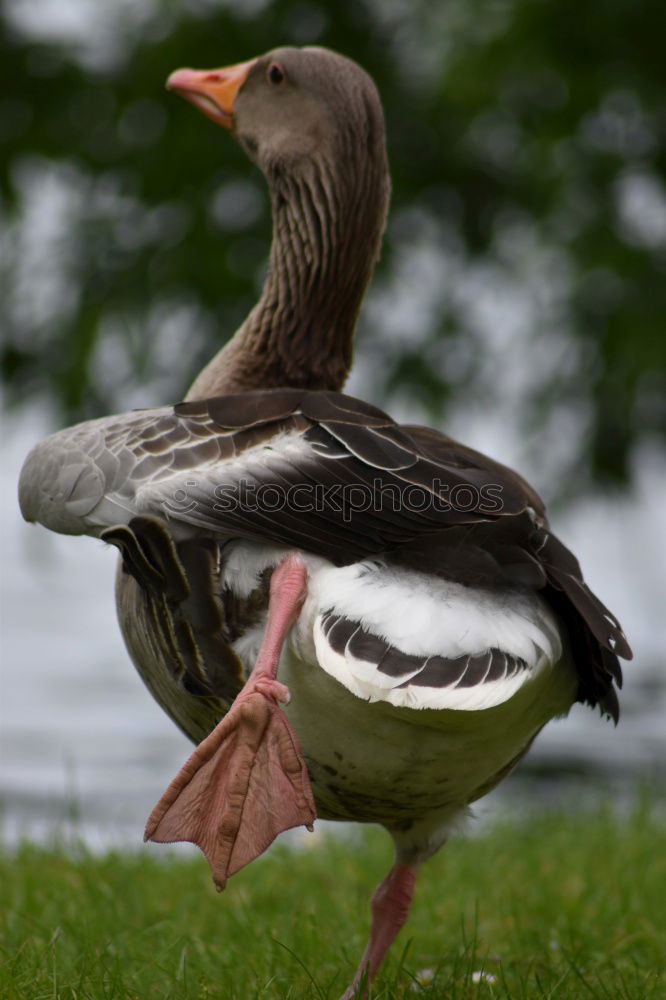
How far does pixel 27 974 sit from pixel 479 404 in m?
5.03

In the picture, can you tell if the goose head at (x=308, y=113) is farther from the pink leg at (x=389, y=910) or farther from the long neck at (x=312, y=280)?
the pink leg at (x=389, y=910)

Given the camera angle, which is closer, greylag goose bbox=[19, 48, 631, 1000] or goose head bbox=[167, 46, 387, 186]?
greylag goose bbox=[19, 48, 631, 1000]

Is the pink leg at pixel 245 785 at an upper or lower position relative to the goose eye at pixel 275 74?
lower

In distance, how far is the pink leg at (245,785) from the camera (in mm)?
2469

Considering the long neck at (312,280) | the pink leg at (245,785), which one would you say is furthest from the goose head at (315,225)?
the pink leg at (245,785)

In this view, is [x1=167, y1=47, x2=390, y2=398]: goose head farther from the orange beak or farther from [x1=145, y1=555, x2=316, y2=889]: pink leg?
[x1=145, y1=555, x2=316, y2=889]: pink leg

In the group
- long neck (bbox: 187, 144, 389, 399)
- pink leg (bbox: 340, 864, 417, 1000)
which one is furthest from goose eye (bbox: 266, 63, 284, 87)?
pink leg (bbox: 340, 864, 417, 1000)

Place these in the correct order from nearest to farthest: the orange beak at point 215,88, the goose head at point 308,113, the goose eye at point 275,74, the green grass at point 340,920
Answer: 1. the green grass at point 340,920
2. the goose head at point 308,113
3. the goose eye at point 275,74
4. the orange beak at point 215,88

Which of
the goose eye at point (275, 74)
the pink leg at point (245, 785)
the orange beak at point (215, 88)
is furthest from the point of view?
the orange beak at point (215, 88)

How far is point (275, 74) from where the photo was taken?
3.74 metres

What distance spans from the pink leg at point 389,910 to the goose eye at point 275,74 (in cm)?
220

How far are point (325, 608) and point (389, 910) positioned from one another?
1072 millimetres

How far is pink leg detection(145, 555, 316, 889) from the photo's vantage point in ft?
8.10

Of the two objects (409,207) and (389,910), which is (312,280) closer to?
(389,910)
